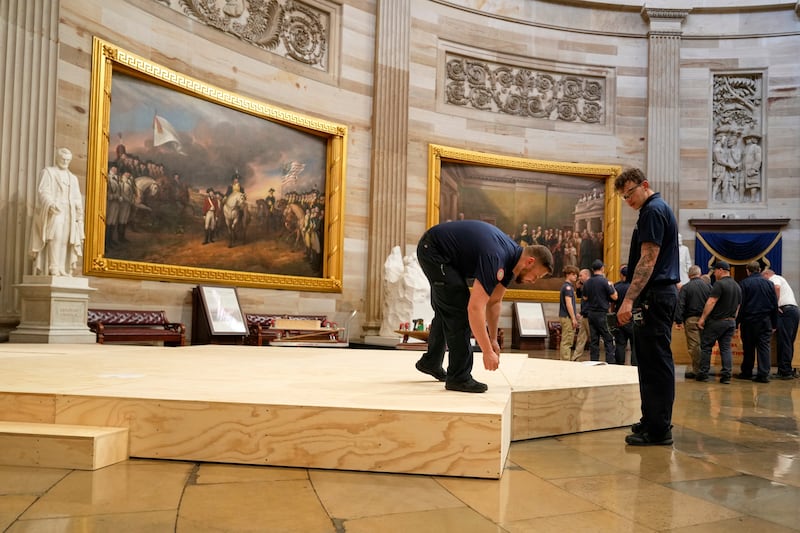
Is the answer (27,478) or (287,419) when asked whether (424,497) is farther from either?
(27,478)

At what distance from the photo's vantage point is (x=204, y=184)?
1395cm

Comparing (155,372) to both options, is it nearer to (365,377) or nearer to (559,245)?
(365,377)

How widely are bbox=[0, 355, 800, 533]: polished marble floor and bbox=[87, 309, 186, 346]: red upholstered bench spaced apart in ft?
27.1

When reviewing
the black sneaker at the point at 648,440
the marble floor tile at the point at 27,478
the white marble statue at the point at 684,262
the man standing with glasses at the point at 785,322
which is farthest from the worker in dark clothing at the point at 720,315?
the marble floor tile at the point at 27,478

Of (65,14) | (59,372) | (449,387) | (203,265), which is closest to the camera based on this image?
(449,387)

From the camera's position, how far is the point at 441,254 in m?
4.64

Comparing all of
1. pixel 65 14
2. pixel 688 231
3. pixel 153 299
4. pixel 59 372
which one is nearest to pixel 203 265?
pixel 153 299

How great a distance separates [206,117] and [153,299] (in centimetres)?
382

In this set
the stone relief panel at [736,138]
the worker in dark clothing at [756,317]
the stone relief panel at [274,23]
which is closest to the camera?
the worker in dark clothing at [756,317]

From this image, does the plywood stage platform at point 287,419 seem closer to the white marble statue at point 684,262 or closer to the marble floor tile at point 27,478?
the marble floor tile at point 27,478

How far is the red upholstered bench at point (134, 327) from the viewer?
11297 millimetres

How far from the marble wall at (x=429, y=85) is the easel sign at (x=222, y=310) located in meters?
0.42

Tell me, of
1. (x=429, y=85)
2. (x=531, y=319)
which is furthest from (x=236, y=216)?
(x=531, y=319)

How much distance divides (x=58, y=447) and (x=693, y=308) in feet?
33.7
